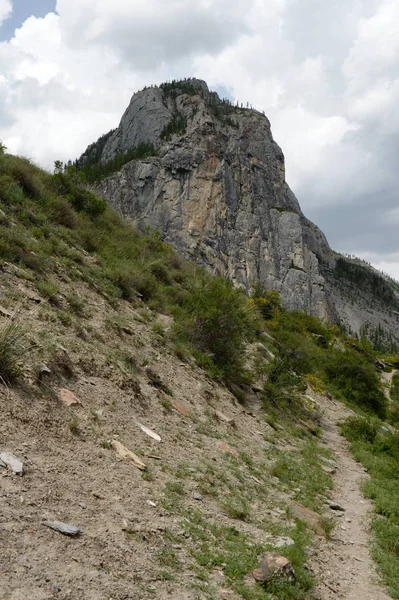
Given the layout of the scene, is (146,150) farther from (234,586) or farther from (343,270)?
(234,586)

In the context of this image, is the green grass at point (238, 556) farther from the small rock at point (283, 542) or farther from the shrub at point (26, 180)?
the shrub at point (26, 180)

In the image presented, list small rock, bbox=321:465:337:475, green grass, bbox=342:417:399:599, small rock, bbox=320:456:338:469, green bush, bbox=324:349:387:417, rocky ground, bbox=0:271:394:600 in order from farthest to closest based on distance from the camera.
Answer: green bush, bbox=324:349:387:417
small rock, bbox=320:456:338:469
small rock, bbox=321:465:337:475
green grass, bbox=342:417:399:599
rocky ground, bbox=0:271:394:600

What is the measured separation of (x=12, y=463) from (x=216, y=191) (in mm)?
86071

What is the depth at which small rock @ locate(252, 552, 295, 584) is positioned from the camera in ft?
14.0

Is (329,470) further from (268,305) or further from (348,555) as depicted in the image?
(268,305)

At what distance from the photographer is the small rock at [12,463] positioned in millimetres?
4234

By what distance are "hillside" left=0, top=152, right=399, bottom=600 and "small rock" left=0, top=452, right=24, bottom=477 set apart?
3.2 inches

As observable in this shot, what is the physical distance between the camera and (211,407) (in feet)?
35.0

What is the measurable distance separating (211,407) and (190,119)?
311 feet

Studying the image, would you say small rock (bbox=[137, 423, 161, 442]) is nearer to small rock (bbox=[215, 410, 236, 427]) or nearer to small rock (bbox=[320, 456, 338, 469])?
small rock (bbox=[215, 410, 236, 427])

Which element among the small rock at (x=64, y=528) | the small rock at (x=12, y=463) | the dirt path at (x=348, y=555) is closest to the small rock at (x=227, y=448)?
the dirt path at (x=348, y=555)

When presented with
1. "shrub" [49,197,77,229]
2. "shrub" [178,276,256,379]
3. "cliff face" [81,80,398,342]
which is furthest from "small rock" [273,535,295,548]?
"cliff face" [81,80,398,342]

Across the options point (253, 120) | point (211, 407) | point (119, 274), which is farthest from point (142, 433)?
point (253, 120)

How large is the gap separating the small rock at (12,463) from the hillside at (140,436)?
82 mm
